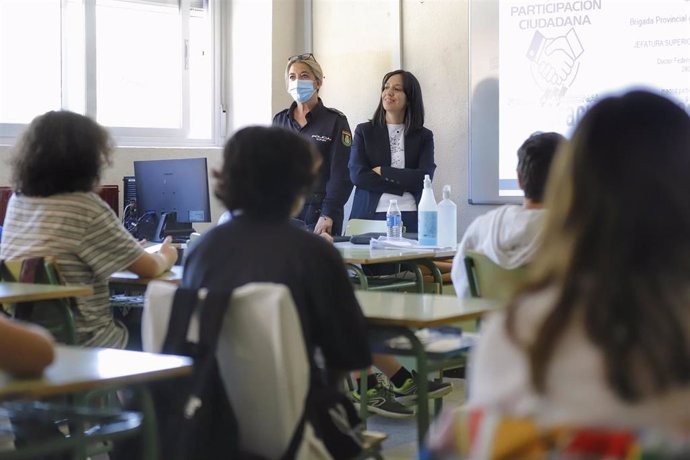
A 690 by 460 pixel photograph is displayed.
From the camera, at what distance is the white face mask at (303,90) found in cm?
553

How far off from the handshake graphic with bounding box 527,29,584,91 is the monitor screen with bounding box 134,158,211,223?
7.22 feet

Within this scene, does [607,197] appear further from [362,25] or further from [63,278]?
[362,25]

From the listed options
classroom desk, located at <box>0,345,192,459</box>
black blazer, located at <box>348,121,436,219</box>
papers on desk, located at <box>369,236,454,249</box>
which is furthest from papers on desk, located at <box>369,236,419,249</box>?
classroom desk, located at <box>0,345,192,459</box>

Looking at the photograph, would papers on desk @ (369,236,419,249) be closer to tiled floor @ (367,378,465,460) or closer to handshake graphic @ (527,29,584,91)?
tiled floor @ (367,378,465,460)

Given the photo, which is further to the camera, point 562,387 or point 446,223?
point 446,223

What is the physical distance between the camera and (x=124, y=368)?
1.97 metres

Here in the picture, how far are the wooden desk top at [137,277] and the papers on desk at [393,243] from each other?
3.77 ft

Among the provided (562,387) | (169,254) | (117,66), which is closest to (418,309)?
(169,254)

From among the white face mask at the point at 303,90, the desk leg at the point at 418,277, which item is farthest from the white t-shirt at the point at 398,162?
the desk leg at the point at 418,277

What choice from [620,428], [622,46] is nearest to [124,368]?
[620,428]

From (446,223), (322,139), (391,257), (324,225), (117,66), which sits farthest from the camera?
(117,66)

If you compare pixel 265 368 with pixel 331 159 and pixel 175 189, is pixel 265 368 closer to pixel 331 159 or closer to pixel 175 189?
pixel 175 189

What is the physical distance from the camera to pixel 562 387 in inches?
46.8

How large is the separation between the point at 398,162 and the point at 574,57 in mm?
1129
